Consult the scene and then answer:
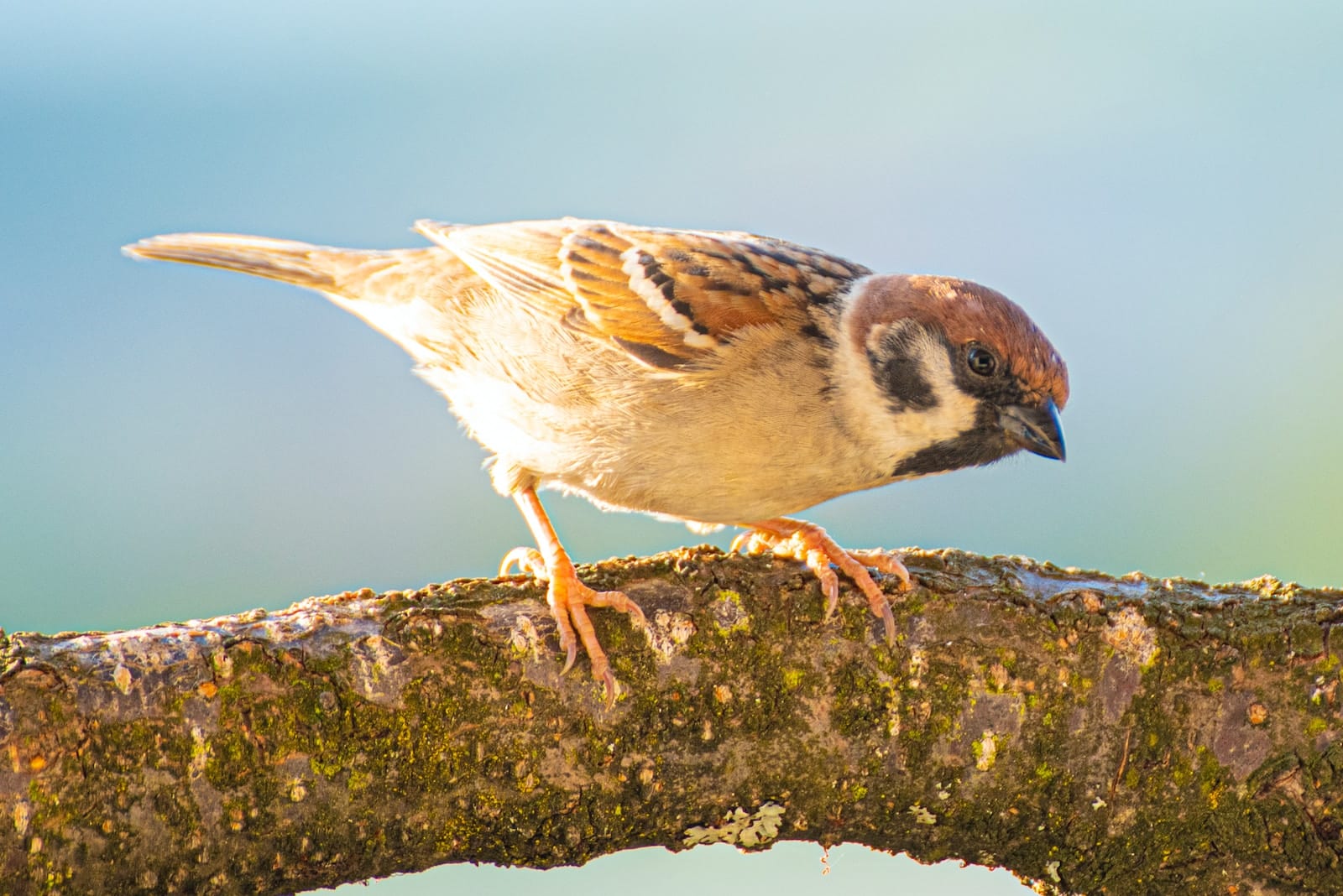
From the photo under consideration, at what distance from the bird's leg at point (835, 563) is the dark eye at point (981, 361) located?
52cm

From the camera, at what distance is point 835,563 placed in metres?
2.66

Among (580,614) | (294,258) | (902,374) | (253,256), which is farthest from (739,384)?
(253,256)

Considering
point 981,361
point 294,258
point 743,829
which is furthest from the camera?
point 294,258

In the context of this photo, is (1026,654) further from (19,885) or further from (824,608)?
(19,885)

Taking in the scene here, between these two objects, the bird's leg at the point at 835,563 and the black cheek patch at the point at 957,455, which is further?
the black cheek patch at the point at 957,455

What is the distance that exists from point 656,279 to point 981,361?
904 millimetres

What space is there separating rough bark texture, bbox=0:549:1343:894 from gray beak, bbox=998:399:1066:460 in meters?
0.40

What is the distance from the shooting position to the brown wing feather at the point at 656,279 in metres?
2.95

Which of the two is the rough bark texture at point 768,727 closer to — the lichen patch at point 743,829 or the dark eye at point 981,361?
the lichen patch at point 743,829

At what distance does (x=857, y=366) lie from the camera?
287 centimetres

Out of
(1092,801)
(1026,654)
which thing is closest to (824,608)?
(1026,654)

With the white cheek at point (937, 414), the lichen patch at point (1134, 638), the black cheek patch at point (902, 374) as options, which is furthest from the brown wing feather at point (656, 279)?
the lichen patch at point (1134, 638)

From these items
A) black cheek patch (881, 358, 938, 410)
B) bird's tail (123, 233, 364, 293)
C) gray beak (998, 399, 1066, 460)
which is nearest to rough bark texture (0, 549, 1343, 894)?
gray beak (998, 399, 1066, 460)

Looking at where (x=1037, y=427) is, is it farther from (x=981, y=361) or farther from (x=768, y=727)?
(x=768, y=727)
